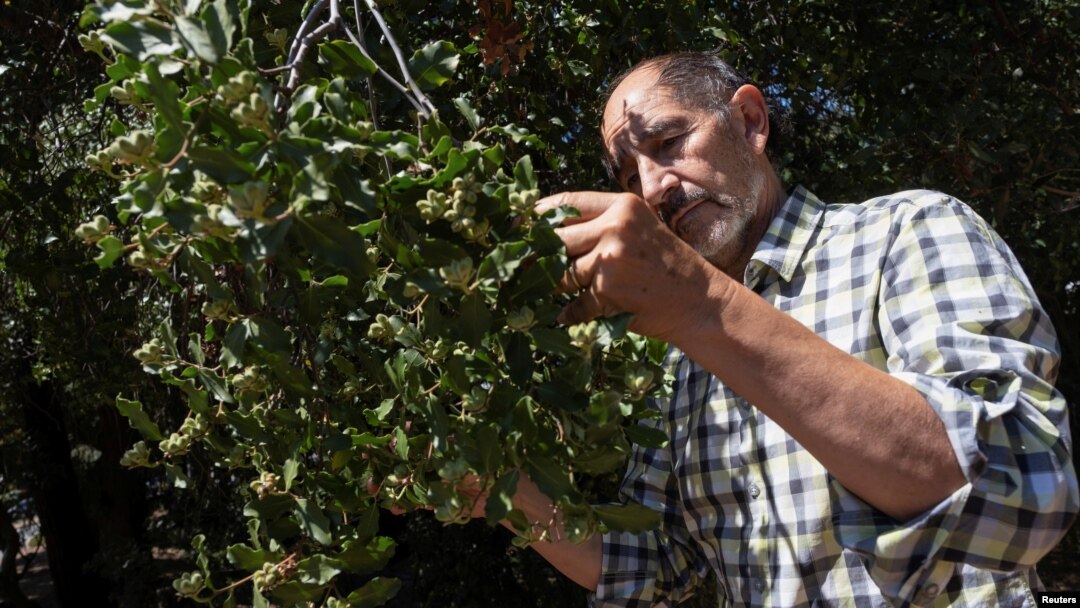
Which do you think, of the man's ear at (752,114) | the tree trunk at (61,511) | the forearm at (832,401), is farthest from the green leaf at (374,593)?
the tree trunk at (61,511)

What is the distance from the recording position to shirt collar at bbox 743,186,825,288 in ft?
6.01

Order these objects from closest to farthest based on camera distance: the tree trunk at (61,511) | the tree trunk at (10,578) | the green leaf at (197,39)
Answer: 1. the green leaf at (197,39)
2. the tree trunk at (61,511)
3. the tree trunk at (10,578)

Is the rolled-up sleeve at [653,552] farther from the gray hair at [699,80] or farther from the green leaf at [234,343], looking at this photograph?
the green leaf at [234,343]

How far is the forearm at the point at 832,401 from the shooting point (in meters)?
1.29

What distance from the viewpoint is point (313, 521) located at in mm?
1320

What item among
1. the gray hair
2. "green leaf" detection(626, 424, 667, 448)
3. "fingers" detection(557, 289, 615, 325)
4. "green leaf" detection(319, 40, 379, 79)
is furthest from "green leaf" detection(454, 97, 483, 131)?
the gray hair

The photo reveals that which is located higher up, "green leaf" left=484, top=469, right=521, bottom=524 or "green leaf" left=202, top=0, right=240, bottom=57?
"green leaf" left=202, top=0, right=240, bottom=57


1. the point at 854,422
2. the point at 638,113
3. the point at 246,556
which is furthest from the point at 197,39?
the point at 638,113

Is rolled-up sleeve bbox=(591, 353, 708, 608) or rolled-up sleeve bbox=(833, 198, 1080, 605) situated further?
rolled-up sleeve bbox=(591, 353, 708, 608)

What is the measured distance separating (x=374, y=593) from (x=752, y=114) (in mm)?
1319

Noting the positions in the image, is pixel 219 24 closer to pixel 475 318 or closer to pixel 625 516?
pixel 475 318

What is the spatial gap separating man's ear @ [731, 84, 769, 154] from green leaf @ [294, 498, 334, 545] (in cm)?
123

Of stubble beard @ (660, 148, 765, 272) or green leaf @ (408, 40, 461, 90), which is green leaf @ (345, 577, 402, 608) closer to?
green leaf @ (408, 40, 461, 90)

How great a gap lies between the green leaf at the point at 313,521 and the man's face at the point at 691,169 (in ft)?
3.03
